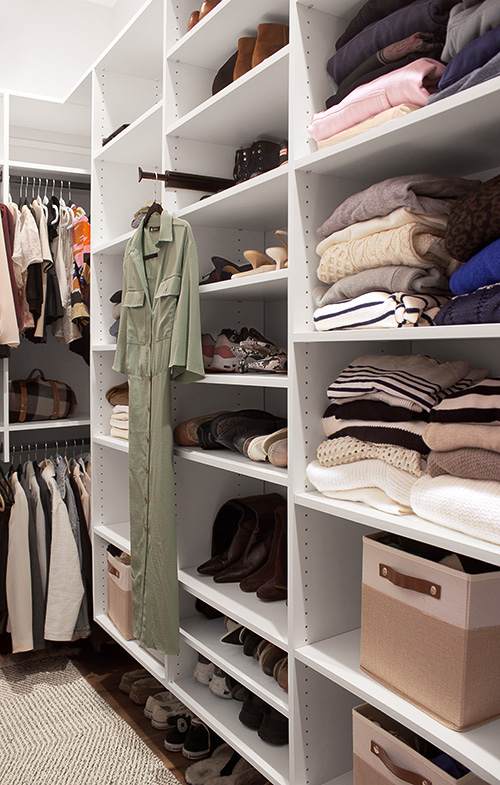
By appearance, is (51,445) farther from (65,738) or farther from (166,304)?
(166,304)

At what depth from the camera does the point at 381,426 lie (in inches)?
53.2

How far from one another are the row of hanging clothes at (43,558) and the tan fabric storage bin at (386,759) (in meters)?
1.78

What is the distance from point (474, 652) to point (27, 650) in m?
2.24

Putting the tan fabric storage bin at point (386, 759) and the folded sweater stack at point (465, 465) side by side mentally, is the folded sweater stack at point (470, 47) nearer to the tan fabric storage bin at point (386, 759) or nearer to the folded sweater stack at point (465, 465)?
the folded sweater stack at point (465, 465)

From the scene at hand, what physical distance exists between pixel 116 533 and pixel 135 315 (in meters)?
0.94

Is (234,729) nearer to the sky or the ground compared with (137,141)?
nearer to the ground

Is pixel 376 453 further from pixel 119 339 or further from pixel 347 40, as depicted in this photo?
pixel 119 339

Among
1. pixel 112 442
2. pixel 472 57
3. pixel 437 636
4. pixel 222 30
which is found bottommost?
pixel 437 636

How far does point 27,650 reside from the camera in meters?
2.80

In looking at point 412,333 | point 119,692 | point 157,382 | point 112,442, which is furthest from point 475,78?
point 119,692

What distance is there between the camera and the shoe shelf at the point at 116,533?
8.00ft

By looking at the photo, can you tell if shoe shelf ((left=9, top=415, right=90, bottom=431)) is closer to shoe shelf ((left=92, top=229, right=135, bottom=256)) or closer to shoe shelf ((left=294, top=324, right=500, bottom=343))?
shoe shelf ((left=92, top=229, right=135, bottom=256))

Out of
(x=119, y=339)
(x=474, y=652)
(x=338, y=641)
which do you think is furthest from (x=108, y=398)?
(x=474, y=652)

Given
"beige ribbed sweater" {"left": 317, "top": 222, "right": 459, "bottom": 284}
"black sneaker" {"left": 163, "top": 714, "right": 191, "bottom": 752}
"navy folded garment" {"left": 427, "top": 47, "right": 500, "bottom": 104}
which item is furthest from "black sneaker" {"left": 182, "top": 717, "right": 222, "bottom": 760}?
"navy folded garment" {"left": 427, "top": 47, "right": 500, "bottom": 104}
